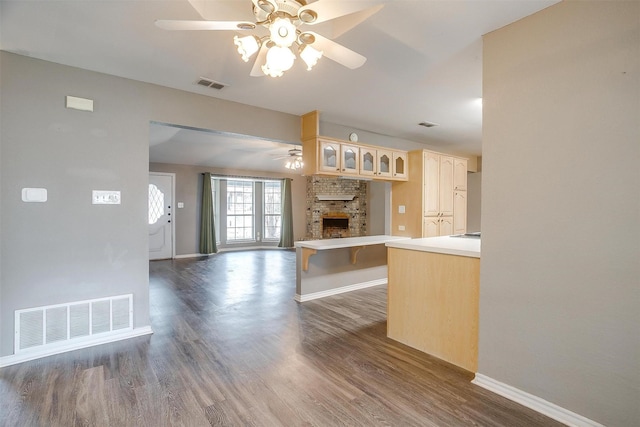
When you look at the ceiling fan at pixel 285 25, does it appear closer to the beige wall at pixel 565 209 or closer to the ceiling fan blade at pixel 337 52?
the ceiling fan blade at pixel 337 52

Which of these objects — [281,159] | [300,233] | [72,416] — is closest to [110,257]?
[72,416]

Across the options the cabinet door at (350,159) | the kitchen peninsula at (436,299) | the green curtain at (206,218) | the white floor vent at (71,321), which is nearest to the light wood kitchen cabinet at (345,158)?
the cabinet door at (350,159)

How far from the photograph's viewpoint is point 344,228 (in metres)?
8.62

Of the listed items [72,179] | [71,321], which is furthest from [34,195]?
[71,321]

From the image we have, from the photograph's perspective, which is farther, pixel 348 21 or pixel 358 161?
pixel 358 161

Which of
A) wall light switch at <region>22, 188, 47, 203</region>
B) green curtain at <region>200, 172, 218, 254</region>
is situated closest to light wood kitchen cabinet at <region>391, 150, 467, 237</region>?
wall light switch at <region>22, 188, 47, 203</region>

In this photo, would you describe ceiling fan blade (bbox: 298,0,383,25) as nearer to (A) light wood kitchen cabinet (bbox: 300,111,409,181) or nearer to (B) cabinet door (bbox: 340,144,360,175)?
(A) light wood kitchen cabinet (bbox: 300,111,409,181)

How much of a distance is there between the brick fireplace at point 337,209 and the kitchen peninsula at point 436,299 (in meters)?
5.64

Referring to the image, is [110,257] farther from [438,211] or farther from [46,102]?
[438,211]

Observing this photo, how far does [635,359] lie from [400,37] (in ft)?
7.41

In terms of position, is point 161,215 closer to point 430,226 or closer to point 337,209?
point 337,209

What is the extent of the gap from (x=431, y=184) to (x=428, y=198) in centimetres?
23

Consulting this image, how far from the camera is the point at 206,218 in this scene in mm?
7676

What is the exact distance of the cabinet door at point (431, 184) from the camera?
4680 mm
